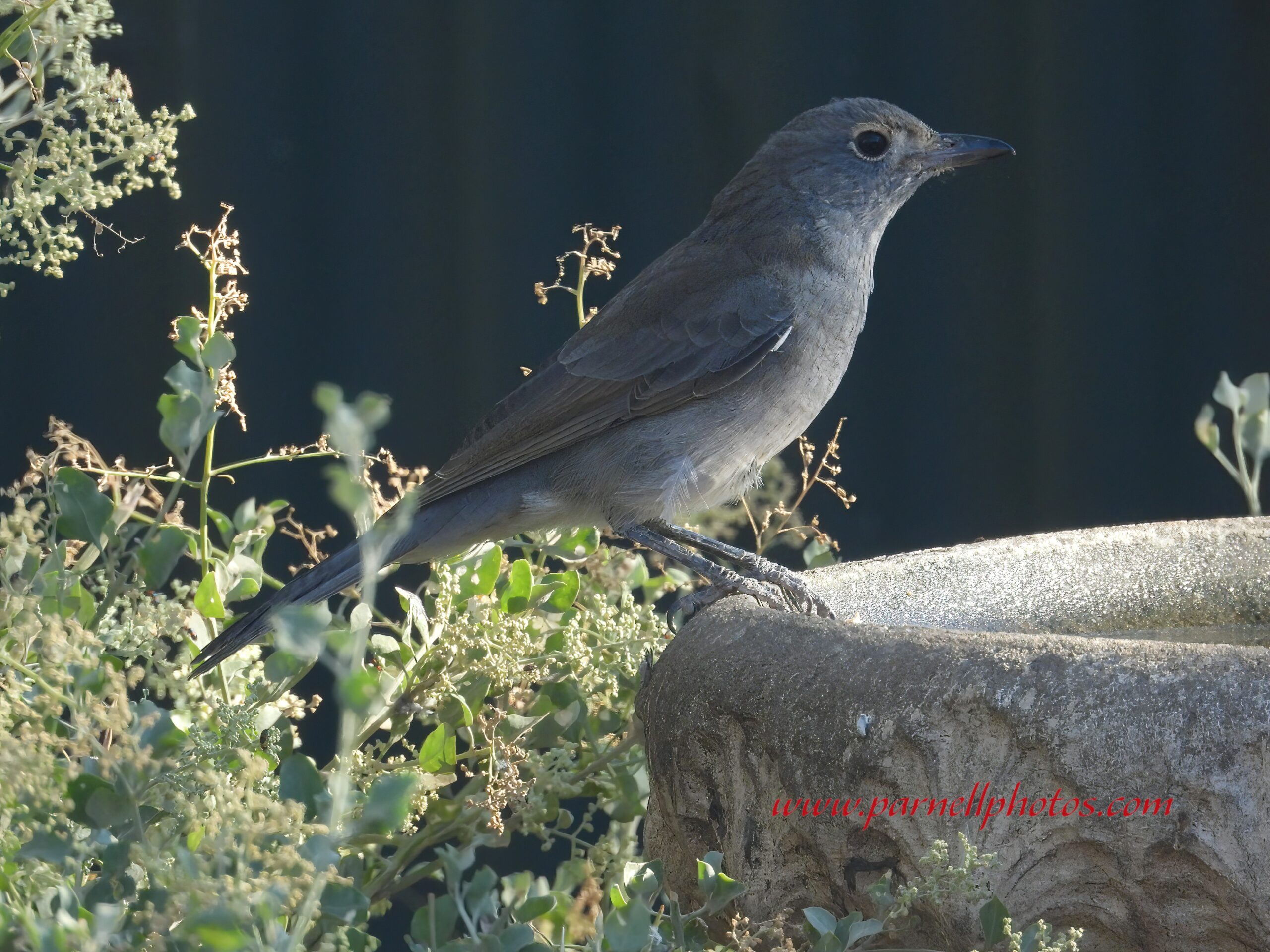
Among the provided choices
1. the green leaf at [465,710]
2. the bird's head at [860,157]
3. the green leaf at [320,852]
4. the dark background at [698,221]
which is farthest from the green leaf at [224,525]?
the dark background at [698,221]

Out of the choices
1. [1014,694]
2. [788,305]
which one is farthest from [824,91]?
[1014,694]

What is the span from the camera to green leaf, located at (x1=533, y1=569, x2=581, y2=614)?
2.05 m

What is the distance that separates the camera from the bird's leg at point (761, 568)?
206cm

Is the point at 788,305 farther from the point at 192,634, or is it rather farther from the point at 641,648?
the point at 192,634

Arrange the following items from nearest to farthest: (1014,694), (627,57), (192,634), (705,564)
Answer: (1014,694)
(192,634)
(705,564)
(627,57)

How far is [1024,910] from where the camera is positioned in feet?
4.53

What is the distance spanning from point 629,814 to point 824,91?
2887 mm

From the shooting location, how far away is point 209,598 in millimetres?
1796

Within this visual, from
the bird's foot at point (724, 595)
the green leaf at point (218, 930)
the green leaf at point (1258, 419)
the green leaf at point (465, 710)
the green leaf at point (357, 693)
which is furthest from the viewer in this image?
the green leaf at point (1258, 419)

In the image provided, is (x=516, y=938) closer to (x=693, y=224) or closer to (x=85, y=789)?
(x=85, y=789)

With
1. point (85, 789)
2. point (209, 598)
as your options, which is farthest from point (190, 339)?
point (85, 789)

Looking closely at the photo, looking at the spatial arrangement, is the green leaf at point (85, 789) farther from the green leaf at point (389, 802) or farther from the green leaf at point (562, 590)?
the green leaf at point (562, 590)

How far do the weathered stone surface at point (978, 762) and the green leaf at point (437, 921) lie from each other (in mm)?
373

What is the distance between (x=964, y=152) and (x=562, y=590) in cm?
152
